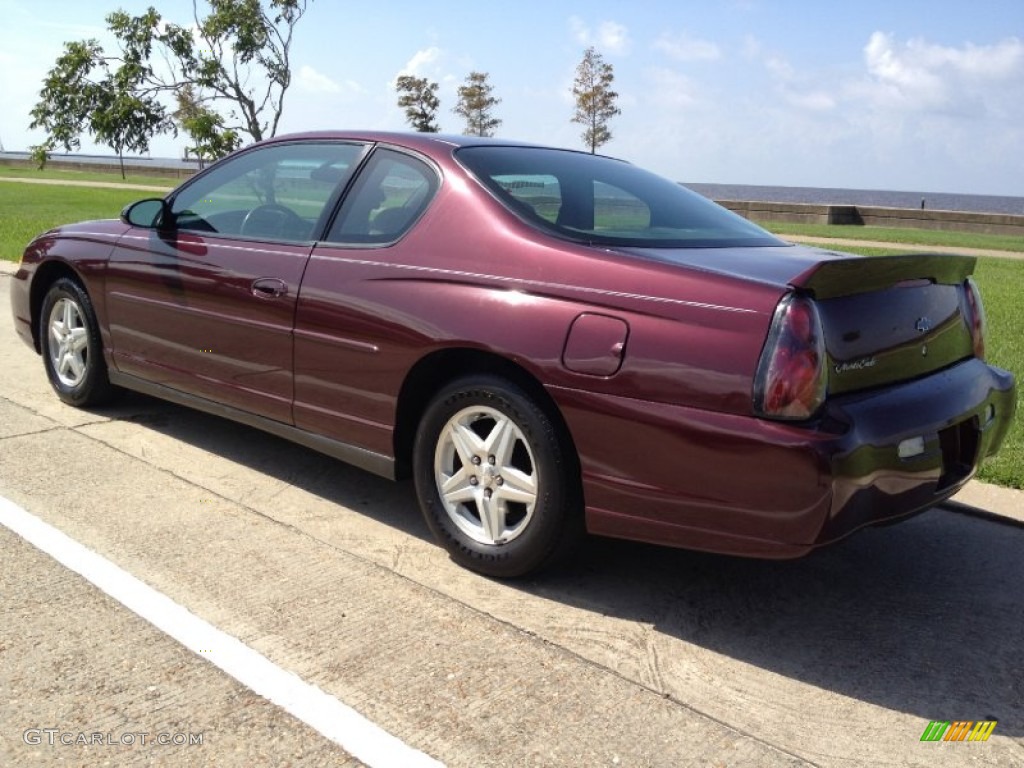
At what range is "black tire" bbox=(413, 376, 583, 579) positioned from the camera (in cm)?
343

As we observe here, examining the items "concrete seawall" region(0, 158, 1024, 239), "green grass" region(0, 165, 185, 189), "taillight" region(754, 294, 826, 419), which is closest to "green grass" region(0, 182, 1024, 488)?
"concrete seawall" region(0, 158, 1024, 239)

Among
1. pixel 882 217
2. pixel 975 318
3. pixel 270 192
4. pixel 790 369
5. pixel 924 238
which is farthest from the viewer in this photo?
pixel 882 217

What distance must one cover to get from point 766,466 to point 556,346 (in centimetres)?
77

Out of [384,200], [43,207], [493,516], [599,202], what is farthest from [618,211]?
[43,207]

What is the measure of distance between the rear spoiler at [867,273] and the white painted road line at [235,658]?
67.4 inches

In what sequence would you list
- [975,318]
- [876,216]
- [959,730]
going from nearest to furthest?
[959,730], [975,318], [876,216]

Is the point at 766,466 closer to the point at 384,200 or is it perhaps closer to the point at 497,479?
the point at 497,479

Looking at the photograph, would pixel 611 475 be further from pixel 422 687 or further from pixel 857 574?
pixel 857 574

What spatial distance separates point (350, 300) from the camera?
3.95 m

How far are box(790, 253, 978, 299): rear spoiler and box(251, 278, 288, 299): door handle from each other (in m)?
2.12

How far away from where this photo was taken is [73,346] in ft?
18.6

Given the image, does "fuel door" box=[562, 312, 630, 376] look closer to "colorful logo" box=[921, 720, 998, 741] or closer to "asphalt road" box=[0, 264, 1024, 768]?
"asphalt road" box=[0, 264, 1024, 768]

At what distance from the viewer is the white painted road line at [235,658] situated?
102 inches

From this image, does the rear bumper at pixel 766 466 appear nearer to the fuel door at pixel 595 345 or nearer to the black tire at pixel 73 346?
the fuel door at pixel 595 345
